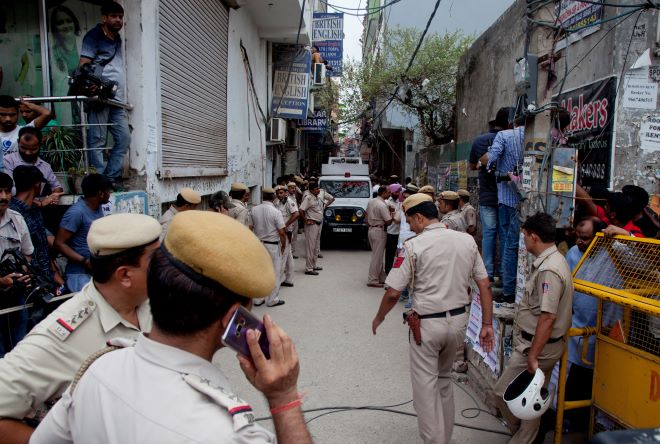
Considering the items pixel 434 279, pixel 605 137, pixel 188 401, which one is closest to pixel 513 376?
pixel 434 279

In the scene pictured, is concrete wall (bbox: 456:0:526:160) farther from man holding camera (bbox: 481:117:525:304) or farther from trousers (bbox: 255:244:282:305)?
trousers (bbox: 255:244:282:305)

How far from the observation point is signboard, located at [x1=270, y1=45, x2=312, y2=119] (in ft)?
47.1

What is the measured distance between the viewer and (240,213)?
7453 mm

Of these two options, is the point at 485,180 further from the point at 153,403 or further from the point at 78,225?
the point at 153,403

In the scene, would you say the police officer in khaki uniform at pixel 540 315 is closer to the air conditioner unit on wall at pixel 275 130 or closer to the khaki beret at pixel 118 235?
the khaki beret at pixel 118 235

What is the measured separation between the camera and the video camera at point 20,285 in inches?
130

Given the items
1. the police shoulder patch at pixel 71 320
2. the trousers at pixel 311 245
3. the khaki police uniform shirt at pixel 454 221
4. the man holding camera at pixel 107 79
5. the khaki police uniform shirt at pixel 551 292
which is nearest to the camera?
the police shoulder patch at pixel 71 320

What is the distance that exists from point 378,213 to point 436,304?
5722mm

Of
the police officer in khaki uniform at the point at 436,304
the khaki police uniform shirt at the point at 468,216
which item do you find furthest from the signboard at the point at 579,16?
the police officer in khaki uniform at the point at 436,304

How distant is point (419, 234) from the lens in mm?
3797

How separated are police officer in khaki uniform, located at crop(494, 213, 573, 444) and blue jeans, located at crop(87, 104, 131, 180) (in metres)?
4.53

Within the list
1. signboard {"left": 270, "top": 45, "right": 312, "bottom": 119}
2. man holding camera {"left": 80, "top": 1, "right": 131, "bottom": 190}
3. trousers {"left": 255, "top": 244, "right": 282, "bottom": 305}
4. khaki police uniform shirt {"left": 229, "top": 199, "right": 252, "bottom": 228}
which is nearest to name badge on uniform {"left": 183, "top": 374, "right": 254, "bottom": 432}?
man holding camera {"left": 80, "top": 1, "right": 131, "bottom": 190}

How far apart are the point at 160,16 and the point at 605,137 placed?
6218 millimetres

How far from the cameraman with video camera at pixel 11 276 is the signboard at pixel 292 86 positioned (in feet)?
35.6
